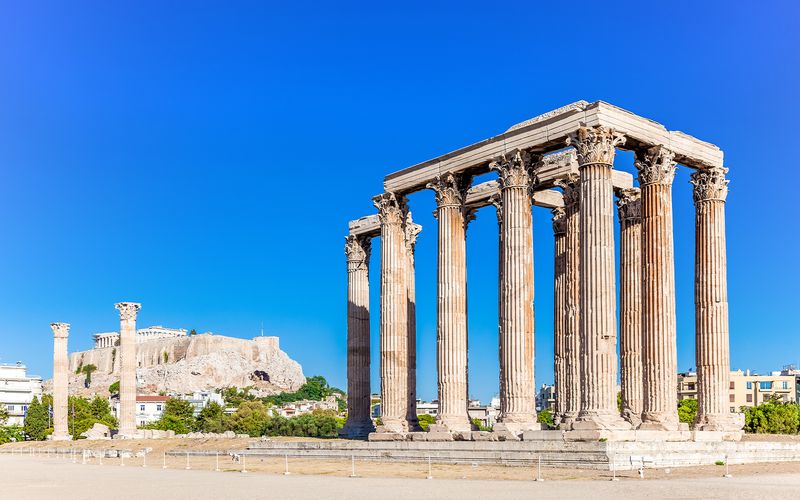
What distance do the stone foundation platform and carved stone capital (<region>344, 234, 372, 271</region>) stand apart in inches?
654

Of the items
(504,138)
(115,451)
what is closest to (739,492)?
(504,138)

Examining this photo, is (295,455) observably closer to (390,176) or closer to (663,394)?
(390,176)

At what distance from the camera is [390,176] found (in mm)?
51594

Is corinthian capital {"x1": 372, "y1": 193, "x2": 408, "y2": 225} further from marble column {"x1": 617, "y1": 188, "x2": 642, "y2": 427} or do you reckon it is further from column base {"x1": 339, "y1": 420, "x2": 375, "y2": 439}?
column base {"x1": 339, "y1": 420, "x2": 375, "y2": 439}

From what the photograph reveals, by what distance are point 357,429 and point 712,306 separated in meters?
22.7

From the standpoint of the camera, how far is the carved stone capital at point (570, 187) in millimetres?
47594

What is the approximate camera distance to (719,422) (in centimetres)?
4222

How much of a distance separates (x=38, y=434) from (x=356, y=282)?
86250 millimetres

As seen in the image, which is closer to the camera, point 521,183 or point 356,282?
point 521,183

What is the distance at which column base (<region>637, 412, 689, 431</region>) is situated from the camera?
3956 centimetres

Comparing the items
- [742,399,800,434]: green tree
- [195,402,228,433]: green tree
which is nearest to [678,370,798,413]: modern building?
[742,399,800,434]: green tree

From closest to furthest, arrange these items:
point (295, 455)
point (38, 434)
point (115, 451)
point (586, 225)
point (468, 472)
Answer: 1. point (468, 472)
2. point (586, 225)
3. point (295, 455)
4. point (115, 451)
5. point (38, 434)

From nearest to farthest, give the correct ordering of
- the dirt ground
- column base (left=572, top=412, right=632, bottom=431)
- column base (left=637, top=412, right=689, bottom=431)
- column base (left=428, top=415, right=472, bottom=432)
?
the dirt ground, column base (left=572, top=412, right=632, bottom=431), column base (left=637, top=412, right=689, bottom=431), column base (left=428, top=415, right=472, bottom=432)

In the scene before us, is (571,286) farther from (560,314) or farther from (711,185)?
(711,185)
